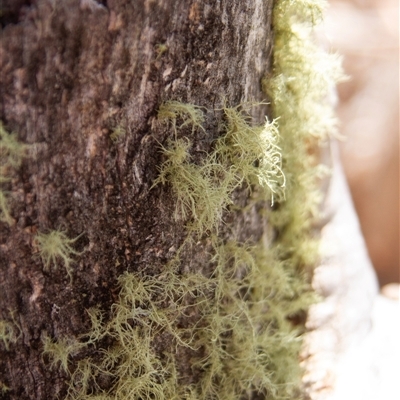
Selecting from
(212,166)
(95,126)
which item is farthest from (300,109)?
(95,126)

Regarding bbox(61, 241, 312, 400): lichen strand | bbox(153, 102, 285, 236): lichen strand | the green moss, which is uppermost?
bbox(153, 102, 285, 236): lichen strand

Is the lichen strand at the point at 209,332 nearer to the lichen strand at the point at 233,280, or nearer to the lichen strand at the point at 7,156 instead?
the lichen strand at the point at 233,280

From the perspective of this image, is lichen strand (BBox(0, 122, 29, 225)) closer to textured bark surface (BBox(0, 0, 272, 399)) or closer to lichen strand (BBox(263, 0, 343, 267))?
textured bark surface (BBox(0, 0, 272, 399))

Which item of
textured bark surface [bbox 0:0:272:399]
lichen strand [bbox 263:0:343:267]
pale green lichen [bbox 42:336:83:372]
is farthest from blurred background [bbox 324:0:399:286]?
pale green lichen [bbox 42:336:83:372]

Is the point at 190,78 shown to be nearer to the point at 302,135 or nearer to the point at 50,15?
the point at 50,15

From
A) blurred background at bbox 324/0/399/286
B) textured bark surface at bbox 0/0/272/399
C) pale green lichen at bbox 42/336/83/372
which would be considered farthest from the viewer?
blurred background at bbox 324/0/399/286

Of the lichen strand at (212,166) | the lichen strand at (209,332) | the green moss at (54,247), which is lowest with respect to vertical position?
the lichen strand at (209,332)

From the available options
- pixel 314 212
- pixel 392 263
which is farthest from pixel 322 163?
pixel 392 263

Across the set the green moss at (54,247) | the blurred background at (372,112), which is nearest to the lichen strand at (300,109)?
the green moss at (54,247)

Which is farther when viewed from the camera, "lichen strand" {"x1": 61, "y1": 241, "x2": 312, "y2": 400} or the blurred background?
the blurred background

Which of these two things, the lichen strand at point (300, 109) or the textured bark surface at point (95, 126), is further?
the lichen strand at point (300, 109)
